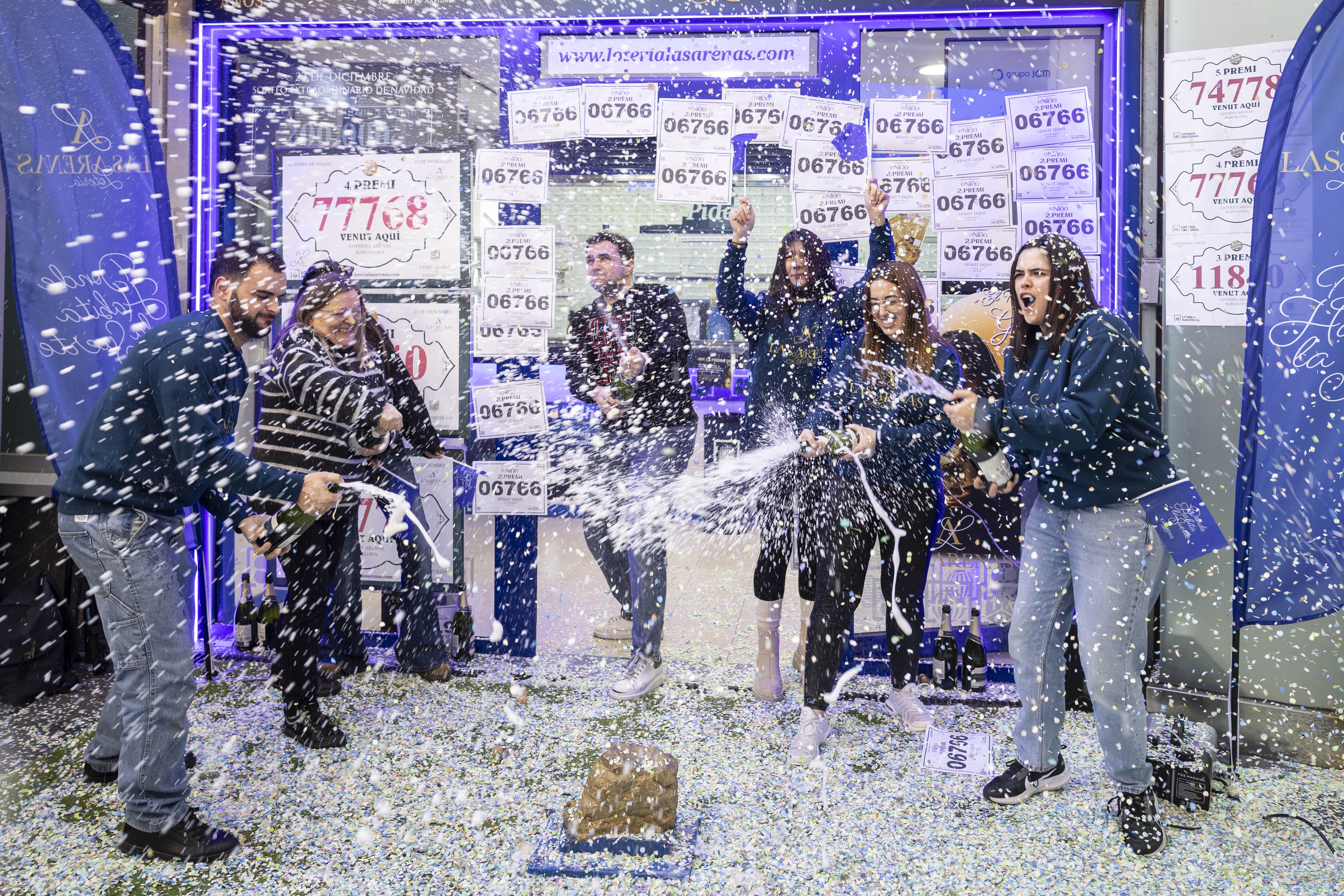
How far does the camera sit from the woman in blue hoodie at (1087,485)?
96.7 inches

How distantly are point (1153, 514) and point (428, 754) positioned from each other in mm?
2627

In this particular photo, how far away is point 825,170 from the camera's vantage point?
3975 millimetres

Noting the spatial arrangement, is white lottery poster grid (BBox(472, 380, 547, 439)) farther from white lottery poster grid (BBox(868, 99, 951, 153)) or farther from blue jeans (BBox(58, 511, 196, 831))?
white lottery poster grid (BBox(868, 99, 951, 153))

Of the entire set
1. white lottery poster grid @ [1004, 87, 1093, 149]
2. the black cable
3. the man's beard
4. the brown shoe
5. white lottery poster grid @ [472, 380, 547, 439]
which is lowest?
the black cable

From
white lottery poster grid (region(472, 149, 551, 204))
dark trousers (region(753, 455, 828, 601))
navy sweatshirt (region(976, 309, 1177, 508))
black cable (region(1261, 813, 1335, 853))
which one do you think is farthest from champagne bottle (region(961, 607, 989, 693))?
white lottery poster grid (region(472, 149, 551, 204))

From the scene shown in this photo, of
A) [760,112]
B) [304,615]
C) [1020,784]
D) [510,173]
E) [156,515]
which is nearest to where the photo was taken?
[156,515]

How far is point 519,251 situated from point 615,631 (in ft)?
6.46

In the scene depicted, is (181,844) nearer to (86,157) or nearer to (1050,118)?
(86,157)

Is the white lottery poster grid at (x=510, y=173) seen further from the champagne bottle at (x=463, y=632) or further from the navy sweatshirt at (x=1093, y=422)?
the navy sweatshirt at (x=1093, y=422)

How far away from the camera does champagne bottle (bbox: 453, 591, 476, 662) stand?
4152mm

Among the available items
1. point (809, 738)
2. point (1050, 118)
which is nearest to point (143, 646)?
point (809, 738)

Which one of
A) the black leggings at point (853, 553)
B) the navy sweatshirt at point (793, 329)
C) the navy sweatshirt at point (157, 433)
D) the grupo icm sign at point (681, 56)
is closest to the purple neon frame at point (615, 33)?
the grupo icm sign at point (681, 56)

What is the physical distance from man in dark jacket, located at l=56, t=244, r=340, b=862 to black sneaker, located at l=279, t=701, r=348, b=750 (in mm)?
661

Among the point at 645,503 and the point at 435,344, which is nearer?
the point at 645,503
